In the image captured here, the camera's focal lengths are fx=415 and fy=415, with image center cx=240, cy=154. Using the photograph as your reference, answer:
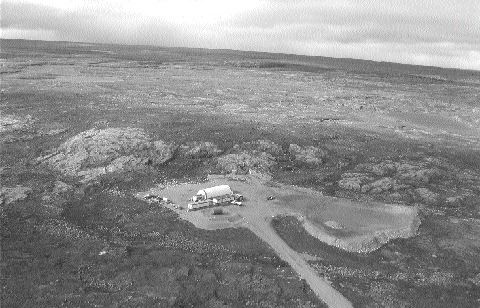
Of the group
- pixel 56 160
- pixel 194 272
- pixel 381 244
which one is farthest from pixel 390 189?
pixel 56 160

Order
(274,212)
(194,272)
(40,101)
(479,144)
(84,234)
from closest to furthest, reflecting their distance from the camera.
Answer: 1. (194,272)
2. (84,234)
3. (274,212)
4. (479,144)
5. (40,101)

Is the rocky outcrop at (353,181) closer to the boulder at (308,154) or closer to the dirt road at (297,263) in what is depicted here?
the boulder at (308,154)

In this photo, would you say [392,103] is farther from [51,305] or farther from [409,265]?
[51,305]

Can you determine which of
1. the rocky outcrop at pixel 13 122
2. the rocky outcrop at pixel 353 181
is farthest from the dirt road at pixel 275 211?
the rocky outcrop at pixel 13 122

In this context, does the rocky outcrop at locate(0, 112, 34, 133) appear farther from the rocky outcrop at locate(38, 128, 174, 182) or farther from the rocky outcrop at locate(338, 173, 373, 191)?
the rocky outcrop at locate(338, 173, 373, 191)

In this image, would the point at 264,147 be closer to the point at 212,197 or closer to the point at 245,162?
the point at 245,162

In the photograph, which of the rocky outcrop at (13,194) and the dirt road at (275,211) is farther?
the rocky outcrop at (13,194)

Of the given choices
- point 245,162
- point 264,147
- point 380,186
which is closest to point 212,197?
point 245,162
